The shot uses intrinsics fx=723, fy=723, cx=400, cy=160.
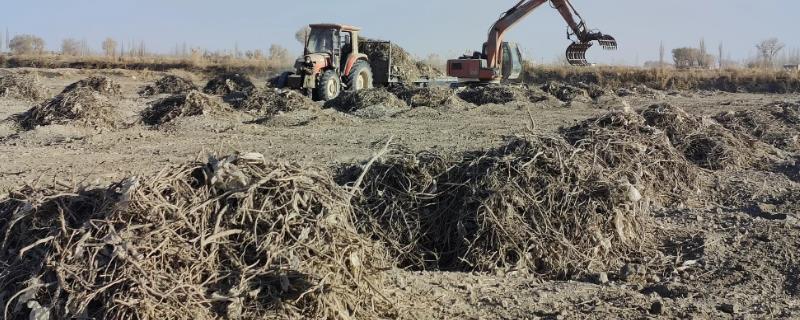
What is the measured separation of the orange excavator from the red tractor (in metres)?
3.86

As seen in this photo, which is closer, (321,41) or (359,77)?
(321,41)

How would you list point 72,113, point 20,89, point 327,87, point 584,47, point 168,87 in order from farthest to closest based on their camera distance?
point 168,87
point 584,47
point 20,89
point 327,87
point 72,113

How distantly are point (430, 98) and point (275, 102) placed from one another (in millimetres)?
4229

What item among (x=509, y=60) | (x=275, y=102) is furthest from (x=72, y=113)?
(x=509, y=60)

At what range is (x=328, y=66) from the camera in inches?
806

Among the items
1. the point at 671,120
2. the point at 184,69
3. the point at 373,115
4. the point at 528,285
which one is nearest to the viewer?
the point at 528,285

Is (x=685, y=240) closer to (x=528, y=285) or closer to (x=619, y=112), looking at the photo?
(x=528, y=285)

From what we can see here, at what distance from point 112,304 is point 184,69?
1654 inches

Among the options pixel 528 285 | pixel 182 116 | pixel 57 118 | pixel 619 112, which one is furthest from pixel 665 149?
pixel 57 118

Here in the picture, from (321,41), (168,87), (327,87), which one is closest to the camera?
(327,87)

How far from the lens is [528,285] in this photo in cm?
505

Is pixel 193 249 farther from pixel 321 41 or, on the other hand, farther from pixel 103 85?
pixel 103 85

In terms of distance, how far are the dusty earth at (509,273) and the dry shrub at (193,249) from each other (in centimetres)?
35

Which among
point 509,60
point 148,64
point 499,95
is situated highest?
point 148,64
